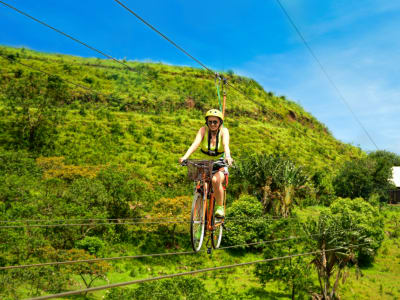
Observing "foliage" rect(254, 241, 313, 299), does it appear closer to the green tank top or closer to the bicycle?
the bicycle

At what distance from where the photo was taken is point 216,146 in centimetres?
650

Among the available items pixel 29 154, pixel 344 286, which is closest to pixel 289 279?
pixel 344 286

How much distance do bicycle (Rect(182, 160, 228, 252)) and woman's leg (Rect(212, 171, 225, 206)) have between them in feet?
0.30

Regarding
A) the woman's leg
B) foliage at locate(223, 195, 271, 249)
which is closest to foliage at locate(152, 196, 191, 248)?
foliage at locate(223, 195, 271, 249)

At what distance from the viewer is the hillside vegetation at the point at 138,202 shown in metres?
26.4

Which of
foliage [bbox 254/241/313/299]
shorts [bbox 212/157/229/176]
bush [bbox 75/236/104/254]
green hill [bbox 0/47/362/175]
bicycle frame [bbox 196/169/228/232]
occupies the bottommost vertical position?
foliage [bbox 254/241/313/299]

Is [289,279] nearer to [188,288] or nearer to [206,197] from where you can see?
[188,288]

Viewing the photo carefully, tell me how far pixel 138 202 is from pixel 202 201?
33523 mm

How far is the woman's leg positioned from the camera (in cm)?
632

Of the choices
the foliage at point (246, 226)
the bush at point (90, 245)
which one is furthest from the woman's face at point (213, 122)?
the foliage at point (246, 226)

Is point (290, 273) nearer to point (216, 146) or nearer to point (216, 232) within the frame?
point (216, 232)

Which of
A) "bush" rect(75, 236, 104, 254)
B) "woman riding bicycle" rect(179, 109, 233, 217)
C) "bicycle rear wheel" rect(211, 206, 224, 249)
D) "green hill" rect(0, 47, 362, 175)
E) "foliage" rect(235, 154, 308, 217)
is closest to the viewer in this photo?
"woman riding bicycle" rect(179, 109, 233, 217)

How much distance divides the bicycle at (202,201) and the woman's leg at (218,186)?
9 centimetres

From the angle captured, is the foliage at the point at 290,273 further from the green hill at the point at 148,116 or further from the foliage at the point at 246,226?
the green hill at the point at 148,116
